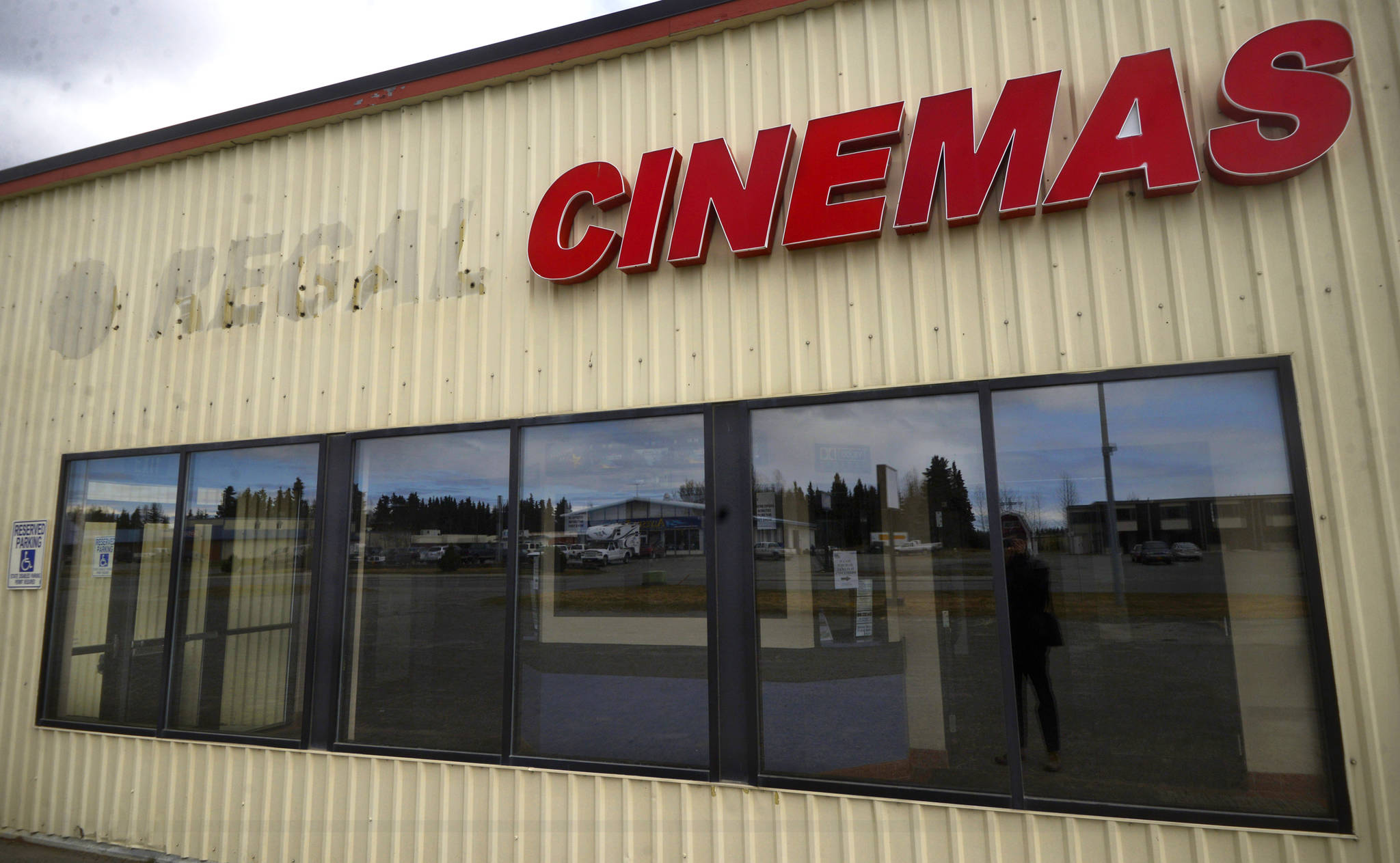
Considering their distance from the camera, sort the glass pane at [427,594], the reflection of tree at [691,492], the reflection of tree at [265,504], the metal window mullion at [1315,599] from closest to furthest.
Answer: the metal window mullion at [1315,599], the reflection of tree at [691,492], the glass pane at [427,594], the reflection of tree at [265,504]

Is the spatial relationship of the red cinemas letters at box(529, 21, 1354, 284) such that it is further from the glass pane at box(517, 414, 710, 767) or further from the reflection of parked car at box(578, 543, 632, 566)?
the reflection of parked car at box(578, 543, 632, 566)

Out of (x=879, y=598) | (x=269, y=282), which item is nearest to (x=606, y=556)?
(x=879, y=598)

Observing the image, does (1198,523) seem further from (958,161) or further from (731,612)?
(731,612)

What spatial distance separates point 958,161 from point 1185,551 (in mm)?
2508

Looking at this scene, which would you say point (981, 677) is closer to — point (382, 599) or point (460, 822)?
point (460, 822)

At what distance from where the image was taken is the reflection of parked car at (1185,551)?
4078 mm

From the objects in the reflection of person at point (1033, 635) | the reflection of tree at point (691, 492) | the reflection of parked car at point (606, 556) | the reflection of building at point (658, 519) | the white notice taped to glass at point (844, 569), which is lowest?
the reflection of person at point (1033, 635)

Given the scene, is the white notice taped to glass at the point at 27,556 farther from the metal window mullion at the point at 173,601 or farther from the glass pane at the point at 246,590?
the glass pane at the point at 246,590

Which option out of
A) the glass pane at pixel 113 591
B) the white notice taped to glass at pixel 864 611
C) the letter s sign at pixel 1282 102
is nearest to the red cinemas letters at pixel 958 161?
the letter s sign at pixel 1282 102

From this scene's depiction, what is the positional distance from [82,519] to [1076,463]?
25.6 feet

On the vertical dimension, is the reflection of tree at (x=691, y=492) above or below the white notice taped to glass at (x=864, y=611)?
above

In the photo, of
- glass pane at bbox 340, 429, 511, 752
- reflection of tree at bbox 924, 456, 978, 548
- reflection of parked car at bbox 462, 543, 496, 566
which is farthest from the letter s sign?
reflection of parked car at bbox 462, 543, 496, 566

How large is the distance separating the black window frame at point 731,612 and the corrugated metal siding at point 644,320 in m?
0.09

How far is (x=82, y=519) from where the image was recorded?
6.80m
